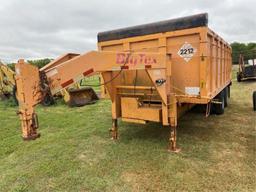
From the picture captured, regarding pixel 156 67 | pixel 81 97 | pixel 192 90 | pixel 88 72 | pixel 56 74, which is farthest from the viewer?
pixel 81 97

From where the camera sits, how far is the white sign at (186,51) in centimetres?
446

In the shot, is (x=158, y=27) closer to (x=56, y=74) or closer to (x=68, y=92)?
(x=56, y=74)

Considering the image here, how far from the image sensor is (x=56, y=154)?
14.9 ft

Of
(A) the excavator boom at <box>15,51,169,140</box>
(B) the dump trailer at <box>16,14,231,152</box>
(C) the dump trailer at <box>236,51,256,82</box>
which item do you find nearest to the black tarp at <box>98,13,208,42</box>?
(B) the dump trailer at <box>16,14,231,152</box>

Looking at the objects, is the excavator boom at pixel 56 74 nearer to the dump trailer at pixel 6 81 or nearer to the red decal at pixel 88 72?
the red decal at pixel 88 72

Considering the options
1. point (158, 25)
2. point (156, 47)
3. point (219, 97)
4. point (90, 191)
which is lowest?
point (90, 191)

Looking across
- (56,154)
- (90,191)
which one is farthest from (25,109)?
(56,154)

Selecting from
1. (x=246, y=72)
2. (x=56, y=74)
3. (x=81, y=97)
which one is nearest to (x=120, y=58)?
(x=56, y=74)

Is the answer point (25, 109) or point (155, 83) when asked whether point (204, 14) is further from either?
point (25, 109)

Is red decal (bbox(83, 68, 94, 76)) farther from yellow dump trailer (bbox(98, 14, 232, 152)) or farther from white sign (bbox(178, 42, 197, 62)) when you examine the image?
white sign (bbox(178, 42, 197, 62))

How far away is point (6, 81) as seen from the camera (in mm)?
11211

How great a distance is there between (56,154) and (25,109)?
2142mm

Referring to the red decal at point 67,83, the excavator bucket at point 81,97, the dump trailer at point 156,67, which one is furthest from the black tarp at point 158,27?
the excavator bucket at point 81,97

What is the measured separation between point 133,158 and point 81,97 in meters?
6.57
